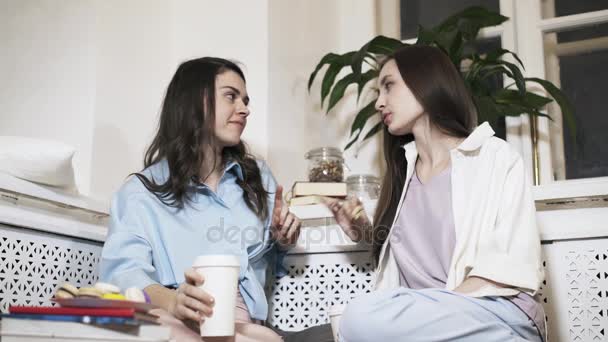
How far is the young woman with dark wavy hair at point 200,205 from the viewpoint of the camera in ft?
4.66

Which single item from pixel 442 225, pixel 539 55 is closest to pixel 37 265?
pixel 442 225

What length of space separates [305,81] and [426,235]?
87 cm

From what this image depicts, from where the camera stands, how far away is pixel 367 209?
1.72 meters

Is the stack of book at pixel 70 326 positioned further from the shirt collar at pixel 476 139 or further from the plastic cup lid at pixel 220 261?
the shirt collar at pixel 476 139

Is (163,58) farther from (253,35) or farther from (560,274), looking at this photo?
(560,274)

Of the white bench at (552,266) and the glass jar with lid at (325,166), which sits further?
the glass jar with lid at (325,166)

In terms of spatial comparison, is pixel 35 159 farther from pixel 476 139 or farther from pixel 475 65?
pixel 475 65

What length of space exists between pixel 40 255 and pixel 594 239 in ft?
3.99

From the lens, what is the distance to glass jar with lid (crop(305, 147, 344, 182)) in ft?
5.94

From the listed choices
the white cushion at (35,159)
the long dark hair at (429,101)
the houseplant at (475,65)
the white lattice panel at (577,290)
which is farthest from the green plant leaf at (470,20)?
the white cushion at (35,159)

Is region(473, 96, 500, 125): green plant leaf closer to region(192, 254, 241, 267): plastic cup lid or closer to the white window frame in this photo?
the white window frame

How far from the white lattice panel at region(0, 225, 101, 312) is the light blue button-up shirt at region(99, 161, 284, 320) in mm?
146

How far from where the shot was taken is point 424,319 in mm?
1178

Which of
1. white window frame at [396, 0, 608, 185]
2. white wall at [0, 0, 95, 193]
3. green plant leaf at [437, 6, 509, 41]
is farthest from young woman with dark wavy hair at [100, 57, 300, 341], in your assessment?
white window frame at [396, 0, 608, 185]
